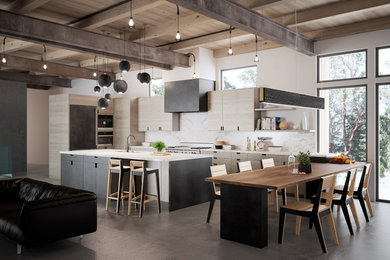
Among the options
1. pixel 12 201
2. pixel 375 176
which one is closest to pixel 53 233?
pixel 12 201

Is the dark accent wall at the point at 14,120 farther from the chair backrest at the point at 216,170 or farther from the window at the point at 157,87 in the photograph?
the chair backrest at the point at 216,170

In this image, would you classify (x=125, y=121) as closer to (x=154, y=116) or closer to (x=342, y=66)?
(x=154, y=116)


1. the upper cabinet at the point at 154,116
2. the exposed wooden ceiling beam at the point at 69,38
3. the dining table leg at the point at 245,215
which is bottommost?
the dining table leg at the point at 245,215

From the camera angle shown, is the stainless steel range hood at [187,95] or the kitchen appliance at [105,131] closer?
the stainless steel range hood at [187,95]

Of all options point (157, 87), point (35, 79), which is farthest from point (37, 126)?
point (157, 87)

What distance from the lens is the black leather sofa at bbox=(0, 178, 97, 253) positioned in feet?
12.6

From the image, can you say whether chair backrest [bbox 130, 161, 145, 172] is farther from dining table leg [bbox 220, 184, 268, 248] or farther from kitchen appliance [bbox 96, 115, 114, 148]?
kitchen appliance [bbox 96, 115, 114, 148]

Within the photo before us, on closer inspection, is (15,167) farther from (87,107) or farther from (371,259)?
(371,259)

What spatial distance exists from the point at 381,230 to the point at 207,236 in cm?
251

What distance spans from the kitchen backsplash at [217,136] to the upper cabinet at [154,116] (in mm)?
336

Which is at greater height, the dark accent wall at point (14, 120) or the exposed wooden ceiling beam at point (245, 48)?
the exposed wooden ceiling beam at point (245, 48)

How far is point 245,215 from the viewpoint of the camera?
4309 mm

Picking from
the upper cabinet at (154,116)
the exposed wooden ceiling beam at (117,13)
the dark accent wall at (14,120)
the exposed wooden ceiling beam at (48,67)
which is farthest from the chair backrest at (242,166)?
the dark accent wall at (14,120)

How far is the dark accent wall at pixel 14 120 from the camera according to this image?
439 inches
